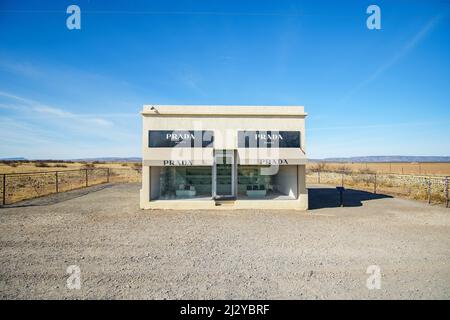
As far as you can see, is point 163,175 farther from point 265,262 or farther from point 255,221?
point 265,262

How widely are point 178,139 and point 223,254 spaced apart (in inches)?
271

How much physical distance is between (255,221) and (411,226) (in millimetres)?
5765

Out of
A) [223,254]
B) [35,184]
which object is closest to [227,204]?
[223,254]

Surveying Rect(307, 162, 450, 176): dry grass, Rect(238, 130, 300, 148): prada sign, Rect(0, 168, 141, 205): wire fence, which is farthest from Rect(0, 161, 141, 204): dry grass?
Rect(307, 162, 450, 176): dry grass

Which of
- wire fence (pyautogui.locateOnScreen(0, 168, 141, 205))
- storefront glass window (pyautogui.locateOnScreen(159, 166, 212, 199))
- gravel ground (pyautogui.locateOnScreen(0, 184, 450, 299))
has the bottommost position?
gravel ground (pyautogui.locateOnScreen(0, 184, 450, 299))

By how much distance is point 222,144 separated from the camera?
1112 centimetres

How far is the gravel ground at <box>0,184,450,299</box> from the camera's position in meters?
3.95

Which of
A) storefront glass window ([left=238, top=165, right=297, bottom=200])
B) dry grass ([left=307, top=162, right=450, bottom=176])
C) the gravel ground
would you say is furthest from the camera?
dry grass ([left=307, top=162, right=450, bottom=176])

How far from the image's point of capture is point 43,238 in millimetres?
6520

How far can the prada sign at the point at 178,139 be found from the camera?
1091 cm

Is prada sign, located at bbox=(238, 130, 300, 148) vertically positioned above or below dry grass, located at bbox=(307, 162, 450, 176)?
above

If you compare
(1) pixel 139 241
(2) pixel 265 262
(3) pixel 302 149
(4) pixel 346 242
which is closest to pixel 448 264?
(4) pixel 346 242

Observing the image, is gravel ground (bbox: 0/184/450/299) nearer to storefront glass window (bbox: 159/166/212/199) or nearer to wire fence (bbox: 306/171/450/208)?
storefront glass window (bbox: 159/166/212/199)
